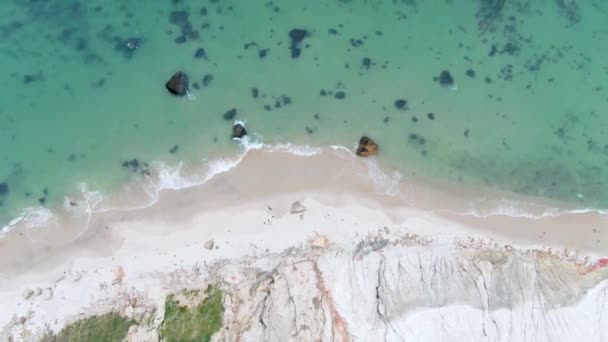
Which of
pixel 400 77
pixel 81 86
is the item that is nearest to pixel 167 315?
pixel 81 86

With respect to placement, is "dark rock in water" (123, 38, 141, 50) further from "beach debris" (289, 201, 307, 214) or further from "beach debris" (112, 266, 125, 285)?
"beach debris" (289, 201, 307, 214)

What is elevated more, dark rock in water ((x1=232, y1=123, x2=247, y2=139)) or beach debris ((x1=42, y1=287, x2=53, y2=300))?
dark rock in water ((x1=232, y1=123, x2=247, y2=139))

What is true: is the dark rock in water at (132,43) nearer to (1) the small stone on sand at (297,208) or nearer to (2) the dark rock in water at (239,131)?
(2) the dark rock in water at (239,131)

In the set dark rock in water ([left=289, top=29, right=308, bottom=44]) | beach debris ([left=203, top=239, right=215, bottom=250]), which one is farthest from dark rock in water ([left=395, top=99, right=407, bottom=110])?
→ beach debris ([left=203, top=239, right=215, bottom=250])

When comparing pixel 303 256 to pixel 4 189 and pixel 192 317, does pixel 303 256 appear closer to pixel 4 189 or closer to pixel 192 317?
pixel 192 317

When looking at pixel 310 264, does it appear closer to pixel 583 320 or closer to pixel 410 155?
pixel 410 155

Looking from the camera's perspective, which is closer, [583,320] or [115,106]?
[583,320]
